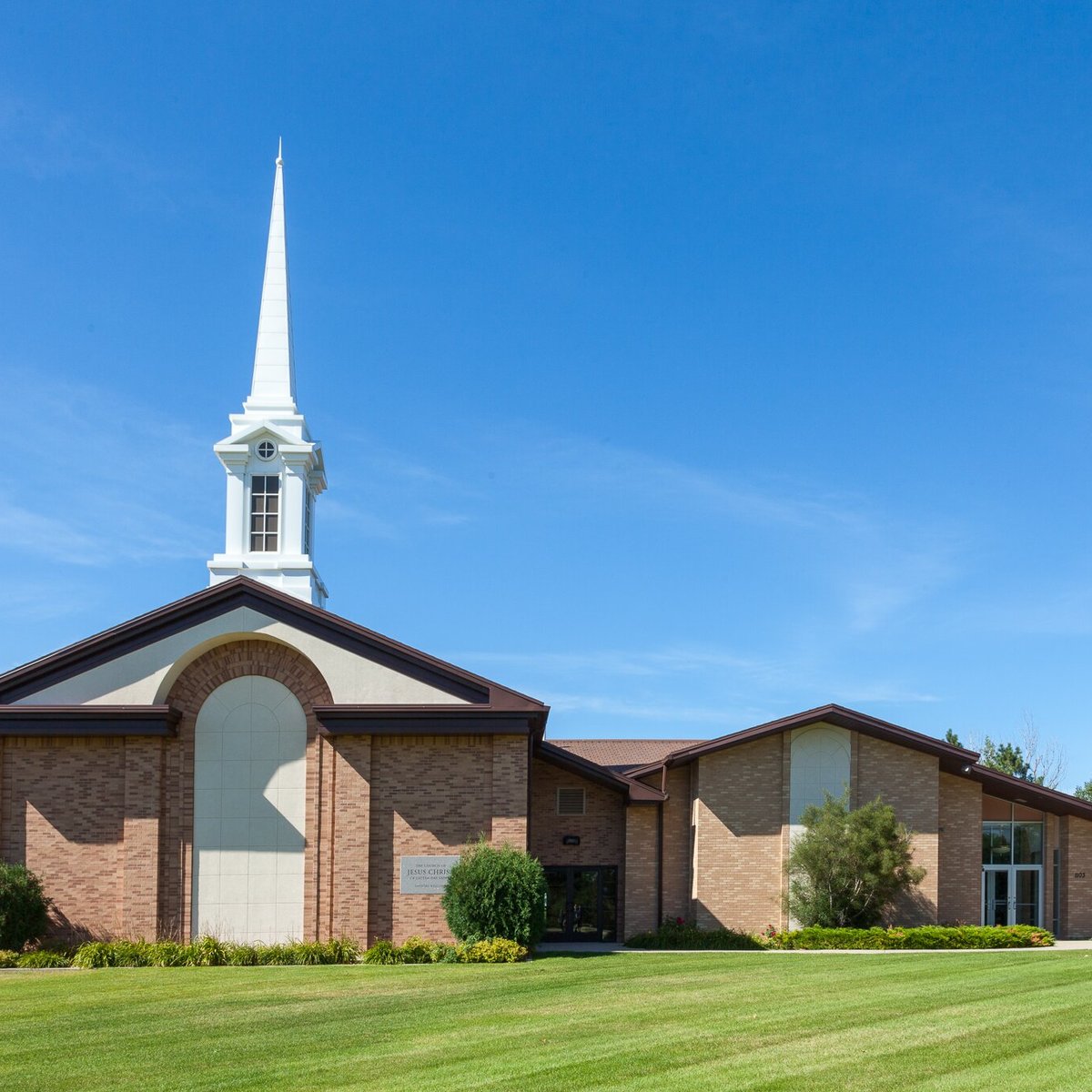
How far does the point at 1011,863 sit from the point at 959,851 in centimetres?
219

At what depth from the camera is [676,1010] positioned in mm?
18953

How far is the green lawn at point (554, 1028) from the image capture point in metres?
13.9

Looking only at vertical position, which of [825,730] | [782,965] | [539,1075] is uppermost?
[825,730]

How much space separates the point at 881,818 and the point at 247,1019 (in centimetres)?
2009

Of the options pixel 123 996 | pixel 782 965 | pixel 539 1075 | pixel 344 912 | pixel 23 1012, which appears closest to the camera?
pixel 539 1075

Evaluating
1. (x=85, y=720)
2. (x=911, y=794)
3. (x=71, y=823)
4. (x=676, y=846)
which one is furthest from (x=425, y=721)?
(x=911, y=794)

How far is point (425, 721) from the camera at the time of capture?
30.5m

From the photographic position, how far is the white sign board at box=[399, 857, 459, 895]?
99.5ft

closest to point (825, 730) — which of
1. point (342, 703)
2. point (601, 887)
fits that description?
point (601, 887)

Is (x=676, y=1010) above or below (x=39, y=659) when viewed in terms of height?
below

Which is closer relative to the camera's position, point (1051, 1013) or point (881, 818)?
point (1051, 1013)

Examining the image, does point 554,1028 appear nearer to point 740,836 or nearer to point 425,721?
point 425,721

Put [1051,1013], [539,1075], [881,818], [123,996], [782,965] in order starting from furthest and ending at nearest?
[881,818] < [782,965] < [123,996] < [1051,1013] < [539,1075]

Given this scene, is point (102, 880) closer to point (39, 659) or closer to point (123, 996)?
point (39, 659)
